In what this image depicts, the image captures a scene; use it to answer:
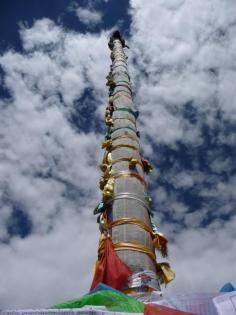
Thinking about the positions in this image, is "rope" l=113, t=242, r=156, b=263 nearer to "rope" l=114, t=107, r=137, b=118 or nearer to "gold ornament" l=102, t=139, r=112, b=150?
"gold ornament" l=102, t=139, r=112, b=150

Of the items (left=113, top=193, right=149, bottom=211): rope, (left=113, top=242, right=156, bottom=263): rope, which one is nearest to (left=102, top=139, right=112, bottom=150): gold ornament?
(left=113, top=193, right=149, bottom=211): rope

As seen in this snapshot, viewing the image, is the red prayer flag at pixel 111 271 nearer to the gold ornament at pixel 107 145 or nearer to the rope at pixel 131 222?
the rope at pixel 131 222

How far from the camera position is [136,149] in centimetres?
808

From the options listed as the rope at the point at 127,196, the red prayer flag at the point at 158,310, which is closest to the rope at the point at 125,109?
the rope at the point at 127,196

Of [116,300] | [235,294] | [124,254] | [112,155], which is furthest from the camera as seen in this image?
[112,155]

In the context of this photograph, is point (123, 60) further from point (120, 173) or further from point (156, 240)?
point (156, 240)

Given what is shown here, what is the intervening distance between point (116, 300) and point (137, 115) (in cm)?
682

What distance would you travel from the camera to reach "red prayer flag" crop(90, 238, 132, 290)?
5281mm

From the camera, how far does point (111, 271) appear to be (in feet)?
17.6

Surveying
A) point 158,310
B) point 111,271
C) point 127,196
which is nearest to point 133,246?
point 111,271

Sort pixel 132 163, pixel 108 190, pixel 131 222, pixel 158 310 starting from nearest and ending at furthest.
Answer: pixel 158 310 < pixel 131 222 < pixel 108 190 < pixel 132 163

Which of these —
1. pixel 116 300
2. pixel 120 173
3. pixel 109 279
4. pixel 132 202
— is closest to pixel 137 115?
pixel 120 173

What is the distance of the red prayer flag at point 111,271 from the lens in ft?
17.3

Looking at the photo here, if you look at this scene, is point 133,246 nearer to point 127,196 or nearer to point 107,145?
point 127,196
